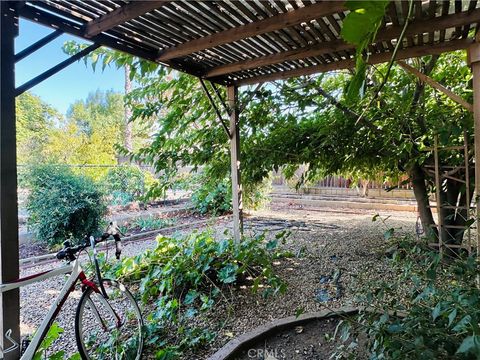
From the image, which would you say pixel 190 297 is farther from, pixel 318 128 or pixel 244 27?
pixel 318 128

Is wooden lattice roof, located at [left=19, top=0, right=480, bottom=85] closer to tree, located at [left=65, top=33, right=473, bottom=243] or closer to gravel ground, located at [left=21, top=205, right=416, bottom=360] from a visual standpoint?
tree, located at [left=65, top=33, right=473, bottom=243]

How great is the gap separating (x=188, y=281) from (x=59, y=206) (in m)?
3.37

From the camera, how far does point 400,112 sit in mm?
3383

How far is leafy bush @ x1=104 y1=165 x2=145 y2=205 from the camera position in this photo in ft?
25.4

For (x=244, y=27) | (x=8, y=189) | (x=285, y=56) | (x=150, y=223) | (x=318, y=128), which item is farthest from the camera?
(x=150, y=223)

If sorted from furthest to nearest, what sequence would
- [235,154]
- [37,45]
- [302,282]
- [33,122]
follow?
[33,122] < [235,154] < [302,282] < [37,45]

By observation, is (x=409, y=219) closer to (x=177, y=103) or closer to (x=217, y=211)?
(x=217, y=211)

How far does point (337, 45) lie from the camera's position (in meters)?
2.39

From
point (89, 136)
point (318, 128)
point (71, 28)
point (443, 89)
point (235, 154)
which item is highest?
point (89, 136)

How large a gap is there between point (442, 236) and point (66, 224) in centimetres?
552

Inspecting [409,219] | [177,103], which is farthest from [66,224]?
[409,219]

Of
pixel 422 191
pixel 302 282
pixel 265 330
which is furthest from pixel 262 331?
pixel 422 191

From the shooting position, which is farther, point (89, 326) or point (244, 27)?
point (89, 326)

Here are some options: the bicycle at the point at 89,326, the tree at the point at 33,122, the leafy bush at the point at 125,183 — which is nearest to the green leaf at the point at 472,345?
the bicycle at the point at 89,326
